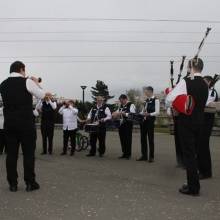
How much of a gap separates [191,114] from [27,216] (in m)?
3.11

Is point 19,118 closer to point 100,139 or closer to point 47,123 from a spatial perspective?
point 100,139

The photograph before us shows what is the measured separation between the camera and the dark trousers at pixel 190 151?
798cm

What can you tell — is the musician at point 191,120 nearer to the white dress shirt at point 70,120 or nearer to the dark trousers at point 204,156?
the dark trousers at point 204,156

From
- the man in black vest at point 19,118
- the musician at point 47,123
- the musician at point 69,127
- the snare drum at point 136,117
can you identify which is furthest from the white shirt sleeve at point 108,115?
the man in black vest at point 19,118

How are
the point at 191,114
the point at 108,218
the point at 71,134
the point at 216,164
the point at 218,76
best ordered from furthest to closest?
the point at 71,134 < the point at 216,164 < the point at 218,76 < the point at 191,114 < the point at 108,218

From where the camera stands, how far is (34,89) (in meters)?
8.18

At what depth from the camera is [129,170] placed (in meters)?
11.0

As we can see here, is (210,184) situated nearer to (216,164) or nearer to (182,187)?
(182,187)

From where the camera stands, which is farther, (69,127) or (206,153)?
(69,127)

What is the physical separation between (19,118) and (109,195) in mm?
1942

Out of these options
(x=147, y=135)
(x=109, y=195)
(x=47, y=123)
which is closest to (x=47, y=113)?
(x=47, y=123)

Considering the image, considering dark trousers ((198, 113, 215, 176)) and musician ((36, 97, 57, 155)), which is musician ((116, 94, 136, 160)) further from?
dark trousers ((198, 113, 215, 176))

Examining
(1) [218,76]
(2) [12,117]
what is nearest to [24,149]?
(2) [12,117]

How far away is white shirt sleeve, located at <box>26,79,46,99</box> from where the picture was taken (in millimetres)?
8156
